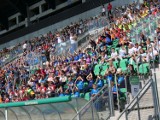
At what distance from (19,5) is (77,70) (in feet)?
81.1

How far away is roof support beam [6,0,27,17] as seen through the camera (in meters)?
39.9

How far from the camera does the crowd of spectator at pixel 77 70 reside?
14.4 metres

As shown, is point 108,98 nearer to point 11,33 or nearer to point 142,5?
point 142,5

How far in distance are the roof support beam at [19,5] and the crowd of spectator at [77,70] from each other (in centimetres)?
1694

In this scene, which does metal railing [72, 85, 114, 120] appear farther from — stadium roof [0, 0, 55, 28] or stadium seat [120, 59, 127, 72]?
stadium roof [0, 0, 55, 28]

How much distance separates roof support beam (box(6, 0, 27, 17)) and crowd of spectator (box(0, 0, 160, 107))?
55.6 ft

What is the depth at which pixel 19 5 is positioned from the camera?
40.2 meters

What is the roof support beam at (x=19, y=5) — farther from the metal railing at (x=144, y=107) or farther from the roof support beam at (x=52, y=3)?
the metal railing at (x=144, y=107)

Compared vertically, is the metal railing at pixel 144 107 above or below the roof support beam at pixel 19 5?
below

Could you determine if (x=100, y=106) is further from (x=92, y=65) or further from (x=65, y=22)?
(x=65, y=22)

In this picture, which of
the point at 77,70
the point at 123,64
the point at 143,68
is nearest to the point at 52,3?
the point at 77,70

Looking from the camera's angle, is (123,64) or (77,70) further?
(77,70)

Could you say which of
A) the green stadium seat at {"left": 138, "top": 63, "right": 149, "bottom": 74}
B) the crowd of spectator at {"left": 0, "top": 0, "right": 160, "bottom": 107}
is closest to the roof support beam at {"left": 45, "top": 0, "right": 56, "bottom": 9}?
the crowd of spectator at {"left": 0, "top": 0, "right": 160, "bottom": 107}

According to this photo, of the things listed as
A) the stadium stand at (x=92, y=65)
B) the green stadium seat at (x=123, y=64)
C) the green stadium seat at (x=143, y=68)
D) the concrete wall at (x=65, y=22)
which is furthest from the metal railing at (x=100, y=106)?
the concrete wall at (x=65, y=22)
